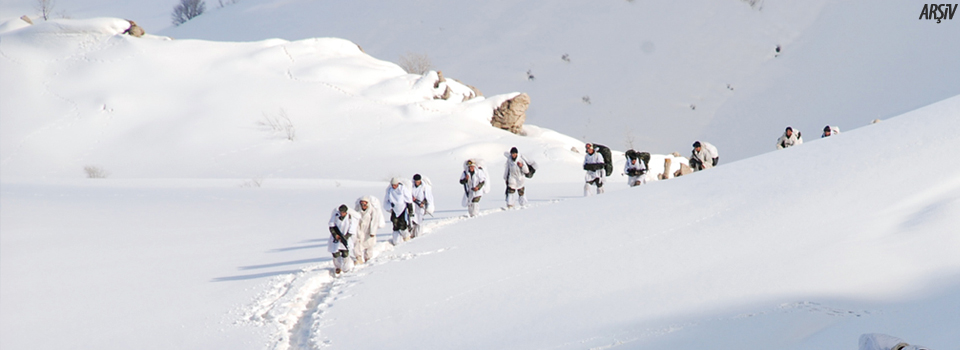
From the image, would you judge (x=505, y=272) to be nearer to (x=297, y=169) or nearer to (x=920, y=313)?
(x=920, y=313)

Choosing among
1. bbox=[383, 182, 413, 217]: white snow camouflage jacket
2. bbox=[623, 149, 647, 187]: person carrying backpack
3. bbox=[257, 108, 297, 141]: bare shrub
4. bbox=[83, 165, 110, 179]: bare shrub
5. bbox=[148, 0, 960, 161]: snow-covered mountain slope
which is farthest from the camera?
bbox=[148, 0, 960, 161]: snow-covered mountain slope

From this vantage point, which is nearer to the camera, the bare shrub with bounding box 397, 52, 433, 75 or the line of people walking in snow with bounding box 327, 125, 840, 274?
the line of people walking in snow with bounding box 327, 125, 840, 274

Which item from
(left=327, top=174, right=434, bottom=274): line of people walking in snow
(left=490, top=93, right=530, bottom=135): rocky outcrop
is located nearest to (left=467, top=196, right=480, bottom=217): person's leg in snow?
(left=327, top=174, right=434, bottom=274): line of people walking in snow

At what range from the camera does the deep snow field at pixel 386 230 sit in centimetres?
573

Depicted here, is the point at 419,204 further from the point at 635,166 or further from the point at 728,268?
the point at 728,268

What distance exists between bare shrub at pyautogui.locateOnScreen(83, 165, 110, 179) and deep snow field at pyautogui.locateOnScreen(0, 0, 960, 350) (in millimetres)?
324

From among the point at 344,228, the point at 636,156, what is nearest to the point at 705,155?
the point at 636,156

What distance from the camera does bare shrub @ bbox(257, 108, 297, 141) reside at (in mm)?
28531

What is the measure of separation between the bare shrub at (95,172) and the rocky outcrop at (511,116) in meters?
13.8

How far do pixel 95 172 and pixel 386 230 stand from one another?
15.6 meters

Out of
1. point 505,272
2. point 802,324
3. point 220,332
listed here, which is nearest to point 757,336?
point 802,324

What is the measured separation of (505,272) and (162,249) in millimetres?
7435

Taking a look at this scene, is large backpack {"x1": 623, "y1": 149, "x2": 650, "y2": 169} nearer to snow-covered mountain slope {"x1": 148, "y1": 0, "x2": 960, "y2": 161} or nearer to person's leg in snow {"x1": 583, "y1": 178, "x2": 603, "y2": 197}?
person's leg in snow {"x1": 583, "y1": 178, "x2": 603, "y2": 197}

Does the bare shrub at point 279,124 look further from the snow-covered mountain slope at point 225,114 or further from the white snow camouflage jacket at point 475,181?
the white snow camouflage jacket at point 475,181
